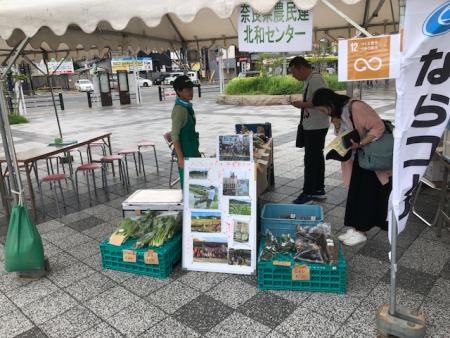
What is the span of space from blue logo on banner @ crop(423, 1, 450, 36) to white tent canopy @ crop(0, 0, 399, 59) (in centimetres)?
73

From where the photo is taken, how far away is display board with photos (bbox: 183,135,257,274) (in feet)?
11.0

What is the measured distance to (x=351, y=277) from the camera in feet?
11.1

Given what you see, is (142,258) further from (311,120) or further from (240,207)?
(311,120)

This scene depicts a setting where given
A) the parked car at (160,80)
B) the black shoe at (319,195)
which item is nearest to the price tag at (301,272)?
the black shoe at (319,195)

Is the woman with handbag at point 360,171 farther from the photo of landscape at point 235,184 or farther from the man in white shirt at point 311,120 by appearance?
the photo of landscape at point 235,184

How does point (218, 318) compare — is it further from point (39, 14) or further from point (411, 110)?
point (39, 14)

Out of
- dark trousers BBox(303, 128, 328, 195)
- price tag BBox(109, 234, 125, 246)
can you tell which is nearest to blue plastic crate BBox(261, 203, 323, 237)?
dark trousers BBox(303, 128, 328, 195)

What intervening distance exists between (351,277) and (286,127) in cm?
867

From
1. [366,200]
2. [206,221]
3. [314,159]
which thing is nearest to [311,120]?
[314,159]

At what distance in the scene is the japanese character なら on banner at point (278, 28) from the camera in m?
2.93

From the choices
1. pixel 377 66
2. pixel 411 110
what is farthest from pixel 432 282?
pixel 377 66

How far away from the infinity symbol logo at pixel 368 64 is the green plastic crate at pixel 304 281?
1.57m

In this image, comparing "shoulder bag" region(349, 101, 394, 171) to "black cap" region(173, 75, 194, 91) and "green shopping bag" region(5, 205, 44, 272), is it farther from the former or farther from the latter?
"green shopping bag" region(5, 205, 44, 272)

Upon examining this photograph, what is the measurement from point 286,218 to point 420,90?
2.09 metres
